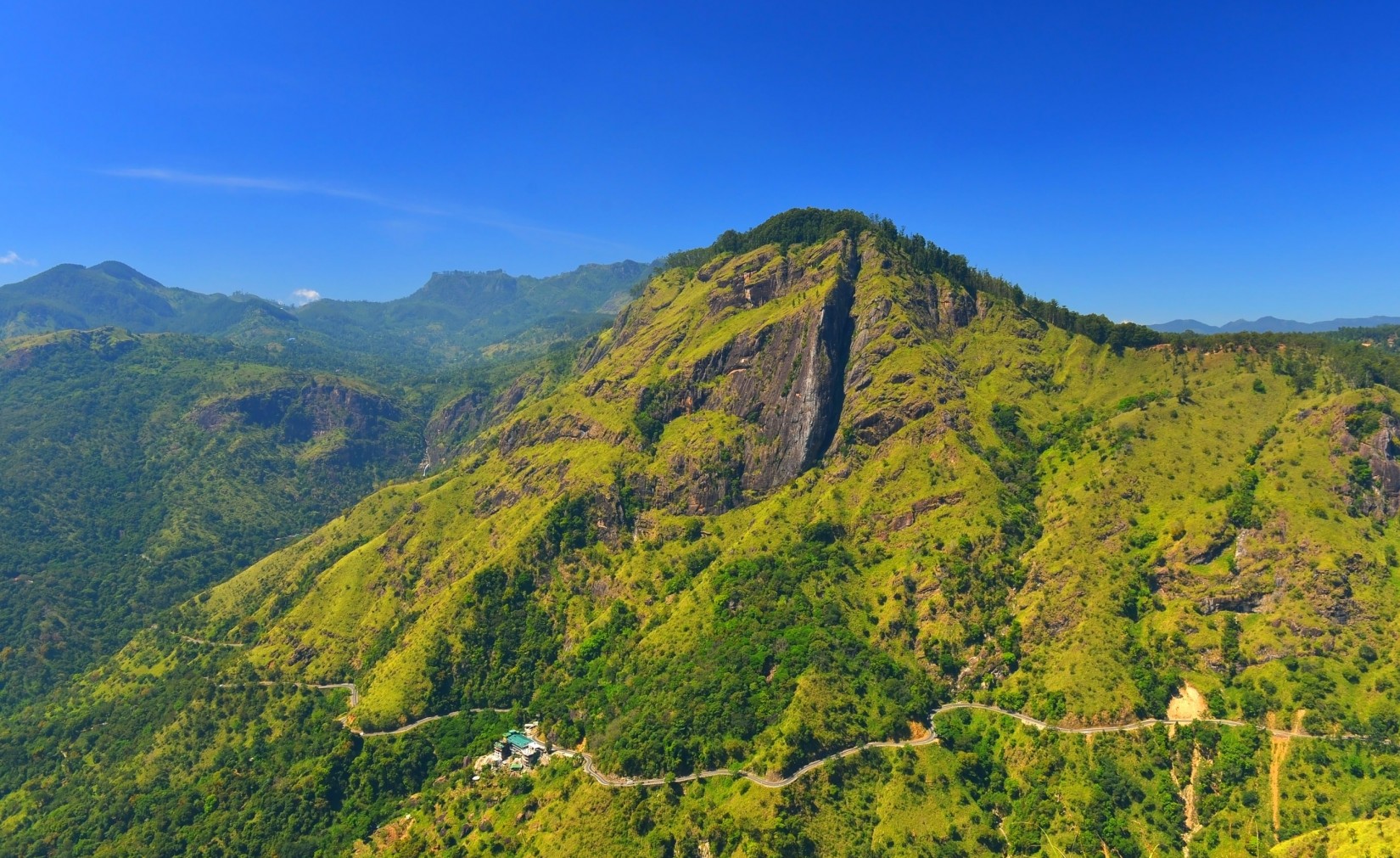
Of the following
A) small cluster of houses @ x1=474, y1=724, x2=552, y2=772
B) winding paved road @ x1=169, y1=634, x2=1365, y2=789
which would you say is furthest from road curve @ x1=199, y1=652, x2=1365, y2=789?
small cluster of houses @ x1=474, y1=724, x2=552, y2=772

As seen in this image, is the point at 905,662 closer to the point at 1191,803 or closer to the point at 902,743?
the point at 902,743

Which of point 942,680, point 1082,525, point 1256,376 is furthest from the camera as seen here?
point 1256,376

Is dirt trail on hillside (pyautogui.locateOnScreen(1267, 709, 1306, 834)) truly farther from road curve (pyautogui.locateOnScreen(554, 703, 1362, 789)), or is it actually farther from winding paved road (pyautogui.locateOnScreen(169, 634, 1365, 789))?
road curve (pyautogui.locateOnScreen(554, 703, 1362, 789))

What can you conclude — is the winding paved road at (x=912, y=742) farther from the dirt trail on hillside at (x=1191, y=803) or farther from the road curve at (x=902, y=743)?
the dirt trail on hillside at (x=1191, y=803)

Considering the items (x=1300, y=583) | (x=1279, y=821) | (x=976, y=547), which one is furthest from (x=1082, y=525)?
(x=1279, y=821)

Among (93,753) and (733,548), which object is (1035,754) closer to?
(733,548)

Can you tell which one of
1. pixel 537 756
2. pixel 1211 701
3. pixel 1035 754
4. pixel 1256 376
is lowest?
pixel 537 756

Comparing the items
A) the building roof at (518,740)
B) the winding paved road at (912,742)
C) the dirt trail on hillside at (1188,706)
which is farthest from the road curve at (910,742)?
the building roof at (518,740)
